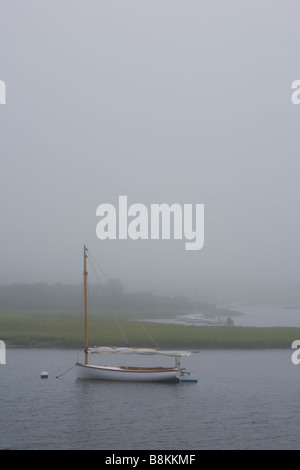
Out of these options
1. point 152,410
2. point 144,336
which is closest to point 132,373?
point 152,410

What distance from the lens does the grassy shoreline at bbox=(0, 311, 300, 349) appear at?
9169 cm

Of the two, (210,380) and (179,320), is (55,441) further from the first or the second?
(179,320)

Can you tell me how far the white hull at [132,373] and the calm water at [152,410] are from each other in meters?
1.06

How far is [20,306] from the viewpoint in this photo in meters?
182

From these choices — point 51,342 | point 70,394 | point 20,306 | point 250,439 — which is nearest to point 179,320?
point 20,306

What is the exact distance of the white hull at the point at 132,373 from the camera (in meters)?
64.9

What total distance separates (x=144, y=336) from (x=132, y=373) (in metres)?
30.2

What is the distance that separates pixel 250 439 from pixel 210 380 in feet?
76.3

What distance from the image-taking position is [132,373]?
65062mm

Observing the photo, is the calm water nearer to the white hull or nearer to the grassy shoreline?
the white hull

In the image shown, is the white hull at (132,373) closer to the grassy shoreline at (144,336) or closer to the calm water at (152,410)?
the calm water at (152,410)

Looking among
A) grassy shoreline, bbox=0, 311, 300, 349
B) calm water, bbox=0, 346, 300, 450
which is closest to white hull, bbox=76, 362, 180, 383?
calm water, bbox=0, 346, 300, 450

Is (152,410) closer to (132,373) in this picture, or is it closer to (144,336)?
(132,373)
